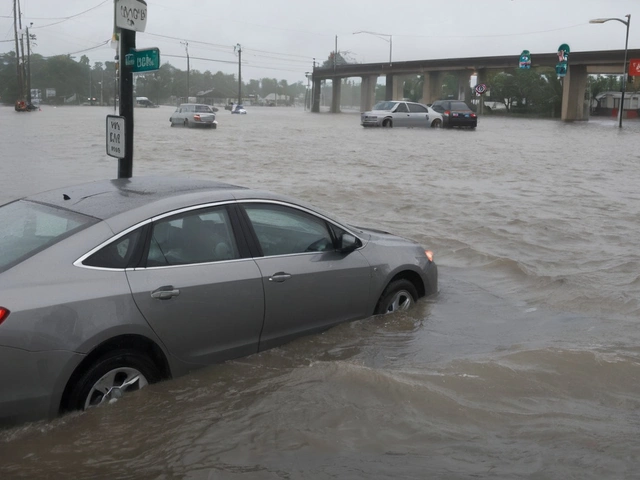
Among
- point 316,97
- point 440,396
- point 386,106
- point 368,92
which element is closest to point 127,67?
point 440,396

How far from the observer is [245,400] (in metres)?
5.06

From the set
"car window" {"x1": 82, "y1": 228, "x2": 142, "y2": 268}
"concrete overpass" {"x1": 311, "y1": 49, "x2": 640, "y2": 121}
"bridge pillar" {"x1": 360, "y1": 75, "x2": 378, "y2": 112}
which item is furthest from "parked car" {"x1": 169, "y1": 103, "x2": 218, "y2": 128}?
"bridge pillar" {"x1": 360, "y1": 75, "x2": 378, "y2": 112}

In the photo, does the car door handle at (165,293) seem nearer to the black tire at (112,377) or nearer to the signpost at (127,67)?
the black tire at (112,377)

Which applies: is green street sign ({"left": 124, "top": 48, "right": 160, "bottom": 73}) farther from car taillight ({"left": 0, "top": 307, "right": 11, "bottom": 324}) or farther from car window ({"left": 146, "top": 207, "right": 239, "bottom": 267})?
car taillight ({"left": 0, "top": 307, "right": 11, "bottom": 324})

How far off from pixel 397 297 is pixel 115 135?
3.69 meters

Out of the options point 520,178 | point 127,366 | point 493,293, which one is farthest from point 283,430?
point 520,178

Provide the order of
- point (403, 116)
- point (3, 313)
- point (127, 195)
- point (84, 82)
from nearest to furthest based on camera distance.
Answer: point (3, 313)
point (127, 195)
point (403, 116)
point (84, 82)

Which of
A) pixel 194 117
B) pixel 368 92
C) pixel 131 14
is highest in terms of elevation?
pixel 368 92

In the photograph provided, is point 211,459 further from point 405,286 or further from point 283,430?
point 405,286

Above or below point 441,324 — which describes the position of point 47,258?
above

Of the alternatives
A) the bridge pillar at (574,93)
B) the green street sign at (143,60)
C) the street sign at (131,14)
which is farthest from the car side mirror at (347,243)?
the bridge pillar at (574,93)

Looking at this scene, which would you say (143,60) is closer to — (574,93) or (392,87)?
(574,93)

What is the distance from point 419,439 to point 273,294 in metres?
1.45

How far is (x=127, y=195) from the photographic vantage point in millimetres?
5281
